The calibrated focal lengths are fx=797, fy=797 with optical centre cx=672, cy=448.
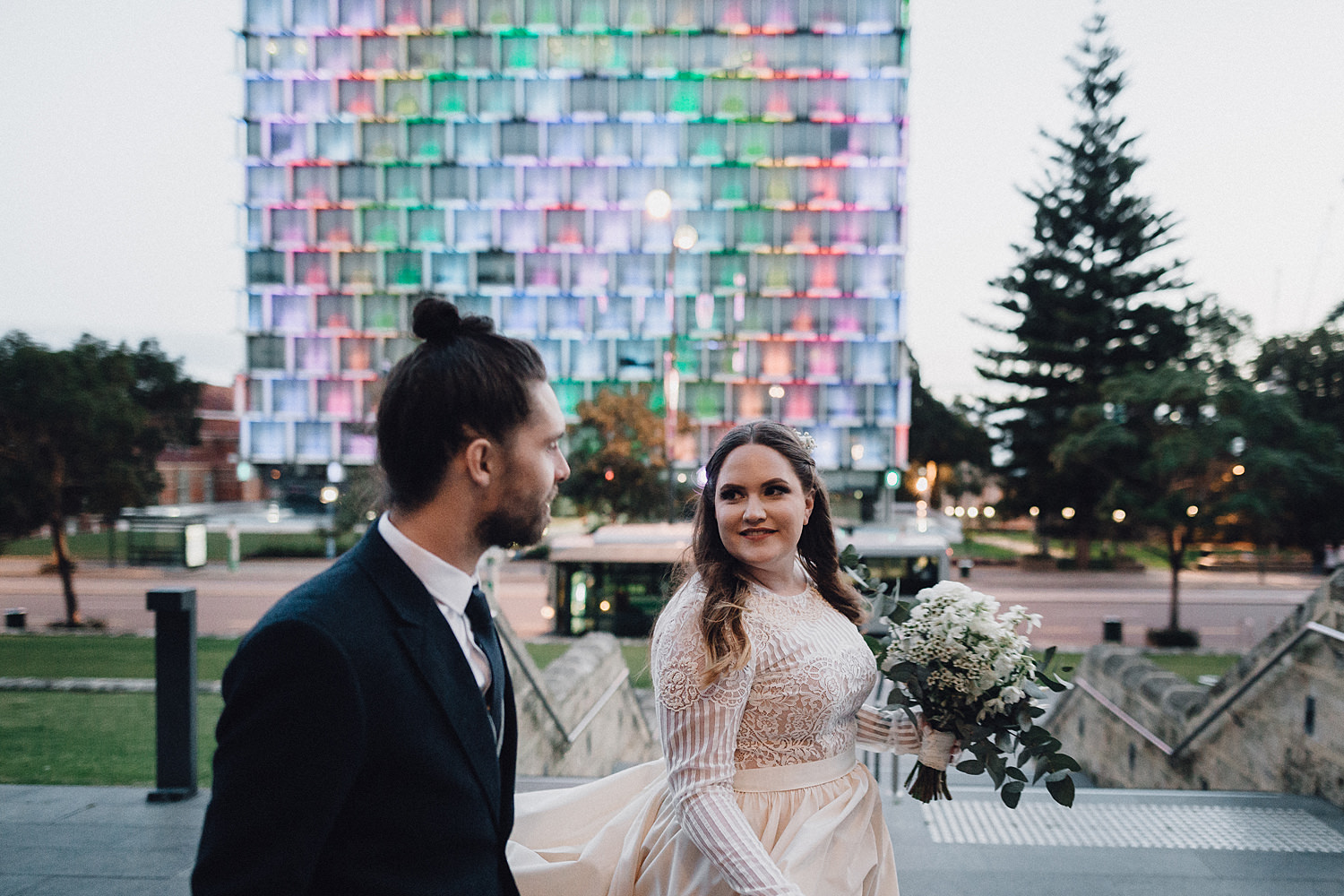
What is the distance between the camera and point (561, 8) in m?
44.9

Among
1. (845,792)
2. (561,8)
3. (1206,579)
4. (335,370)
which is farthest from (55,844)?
(561,8)

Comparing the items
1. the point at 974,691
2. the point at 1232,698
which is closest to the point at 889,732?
the point at 974,691

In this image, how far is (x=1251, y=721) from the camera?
604 cm

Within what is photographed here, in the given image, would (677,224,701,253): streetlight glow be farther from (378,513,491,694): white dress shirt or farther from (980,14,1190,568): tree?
(980,14,1190,568): tree

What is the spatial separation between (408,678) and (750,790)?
1.22 metres

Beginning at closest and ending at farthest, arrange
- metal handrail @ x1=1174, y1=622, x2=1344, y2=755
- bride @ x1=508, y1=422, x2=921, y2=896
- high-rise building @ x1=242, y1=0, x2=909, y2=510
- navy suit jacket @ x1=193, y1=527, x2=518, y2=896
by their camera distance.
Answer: navy suit jacket @ x1=193, y1=527, x2=518, y2=896 → bride @ x1=508, y1=422, x2=921, y2=896 → metal handrail @ x1=1174, y1=622, x2=1344, y2=755 → high-rise building @ x1=242, y1=0, x2=909, y2=510

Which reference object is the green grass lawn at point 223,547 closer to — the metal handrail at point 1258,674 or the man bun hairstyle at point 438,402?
the metal handrail at point 1258,674

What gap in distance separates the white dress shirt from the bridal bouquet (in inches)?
53.8

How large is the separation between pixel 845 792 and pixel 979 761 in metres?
0.42

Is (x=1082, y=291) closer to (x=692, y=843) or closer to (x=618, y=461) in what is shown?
(x=618, y=461)

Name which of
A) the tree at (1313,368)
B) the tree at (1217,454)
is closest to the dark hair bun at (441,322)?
the tree at (1217,454)

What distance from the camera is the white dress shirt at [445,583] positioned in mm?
1604

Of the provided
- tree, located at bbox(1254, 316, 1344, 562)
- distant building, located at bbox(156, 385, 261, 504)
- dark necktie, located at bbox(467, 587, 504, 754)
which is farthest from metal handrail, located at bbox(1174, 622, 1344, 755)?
distant building, located at bbox(156, 385, 261, 504)

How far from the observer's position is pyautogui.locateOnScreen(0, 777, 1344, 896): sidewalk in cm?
385
